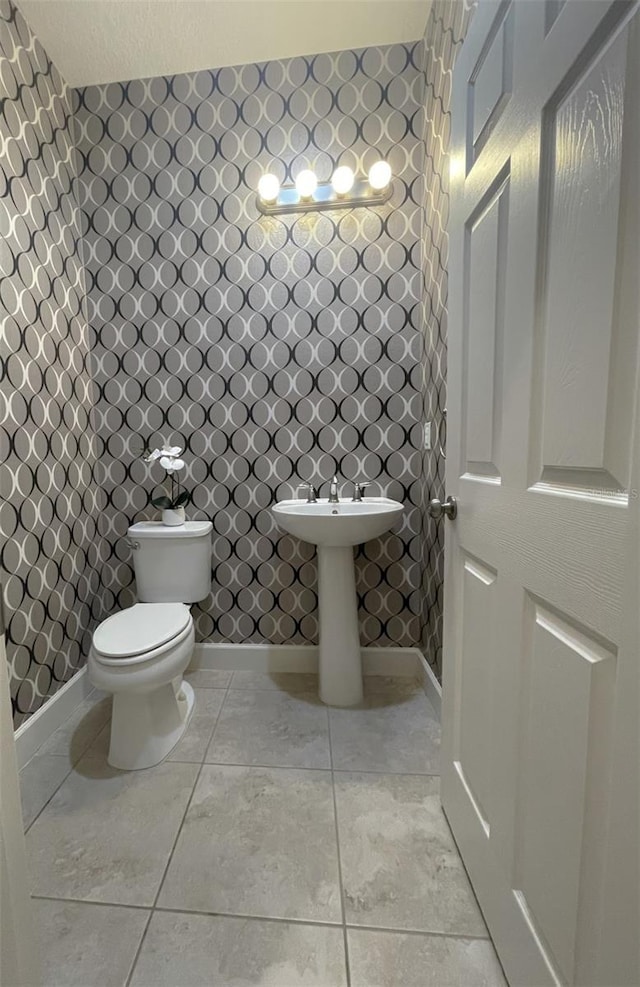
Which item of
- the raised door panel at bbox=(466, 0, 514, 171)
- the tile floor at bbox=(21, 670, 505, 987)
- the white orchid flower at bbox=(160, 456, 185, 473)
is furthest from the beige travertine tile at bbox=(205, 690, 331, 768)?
the raised door panel at bbox=(466, 0, 514, 171)

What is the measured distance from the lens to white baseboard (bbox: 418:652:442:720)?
156cm

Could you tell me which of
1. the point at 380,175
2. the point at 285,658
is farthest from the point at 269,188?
the point at 285,658

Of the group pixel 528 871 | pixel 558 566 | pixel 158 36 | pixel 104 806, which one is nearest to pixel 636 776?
pixel 558 566

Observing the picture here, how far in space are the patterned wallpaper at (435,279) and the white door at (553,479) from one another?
0.50 meters

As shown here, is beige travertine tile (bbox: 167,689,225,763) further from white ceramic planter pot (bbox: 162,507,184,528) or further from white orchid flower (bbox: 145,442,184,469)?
white orchid flower (bbox: 145,442,184,469)

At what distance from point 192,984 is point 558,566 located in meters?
1.04

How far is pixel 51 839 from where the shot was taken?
3.57ft

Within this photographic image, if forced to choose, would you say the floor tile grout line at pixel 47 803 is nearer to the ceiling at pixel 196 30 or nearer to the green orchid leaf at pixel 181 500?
the green orchid leaf at pixel 181 500

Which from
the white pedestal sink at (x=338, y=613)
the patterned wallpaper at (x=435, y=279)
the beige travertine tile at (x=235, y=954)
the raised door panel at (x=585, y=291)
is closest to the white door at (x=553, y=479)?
the raised door panel at (x=585, y=291)

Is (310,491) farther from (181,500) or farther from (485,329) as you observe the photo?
(485,329)

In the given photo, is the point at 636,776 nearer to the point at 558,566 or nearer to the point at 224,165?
the point at 558,566

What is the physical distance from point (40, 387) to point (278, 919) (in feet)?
5.72

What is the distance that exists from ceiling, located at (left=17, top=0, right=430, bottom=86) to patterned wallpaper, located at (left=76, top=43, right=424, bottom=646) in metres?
0.05

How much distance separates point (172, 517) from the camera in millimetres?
1753
